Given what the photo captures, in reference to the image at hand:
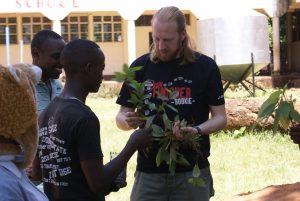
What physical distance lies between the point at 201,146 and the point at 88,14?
23.1m

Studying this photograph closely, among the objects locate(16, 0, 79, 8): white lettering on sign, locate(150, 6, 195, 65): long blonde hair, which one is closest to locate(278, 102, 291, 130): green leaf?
locate(150, 6, 195, 65): long blonde hair

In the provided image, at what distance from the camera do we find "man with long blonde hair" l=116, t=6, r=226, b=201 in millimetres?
3512

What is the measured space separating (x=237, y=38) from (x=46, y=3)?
814 cm

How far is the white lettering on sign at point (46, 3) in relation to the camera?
23.0 meters

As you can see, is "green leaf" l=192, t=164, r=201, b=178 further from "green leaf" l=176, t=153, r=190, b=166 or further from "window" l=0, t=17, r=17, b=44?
"window" l=0, t=17, r=17, b=44

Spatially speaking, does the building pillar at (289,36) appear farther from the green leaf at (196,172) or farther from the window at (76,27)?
the green leaf at (196,172)

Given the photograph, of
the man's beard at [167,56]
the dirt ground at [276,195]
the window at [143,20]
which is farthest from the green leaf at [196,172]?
the window at [143,20]

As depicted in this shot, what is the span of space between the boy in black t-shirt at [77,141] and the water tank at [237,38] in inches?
583

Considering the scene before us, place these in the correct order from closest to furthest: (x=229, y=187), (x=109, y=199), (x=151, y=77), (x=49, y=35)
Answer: (x=151, y=77)
(x=49, y=35)
(x=109, y=199)
(x=229, y=187)

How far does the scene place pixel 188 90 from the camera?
3.55 m

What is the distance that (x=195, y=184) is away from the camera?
341 centimetres

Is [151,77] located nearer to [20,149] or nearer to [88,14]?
[20,149]

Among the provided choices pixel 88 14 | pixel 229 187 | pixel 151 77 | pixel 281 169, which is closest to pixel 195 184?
pixel 151 77

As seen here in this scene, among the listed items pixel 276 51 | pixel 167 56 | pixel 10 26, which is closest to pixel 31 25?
pixel 10 26
